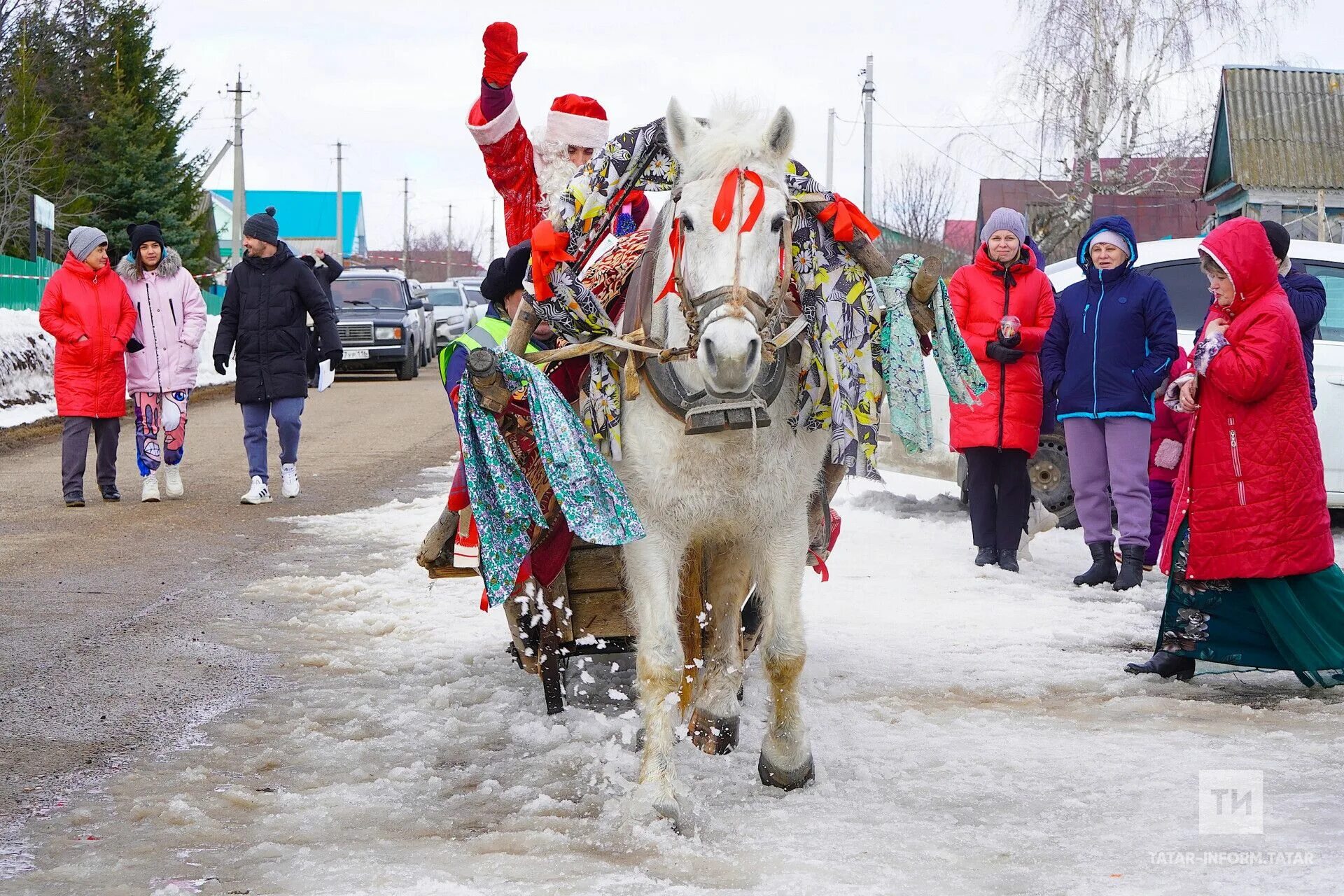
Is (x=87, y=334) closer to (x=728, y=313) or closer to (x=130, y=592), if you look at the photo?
(x=130, y=592)

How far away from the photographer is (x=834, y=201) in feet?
15.0

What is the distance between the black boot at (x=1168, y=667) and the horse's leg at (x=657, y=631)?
2513mm

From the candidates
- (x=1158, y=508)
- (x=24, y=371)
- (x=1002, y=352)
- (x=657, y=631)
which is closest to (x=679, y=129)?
(x=657, y=631)

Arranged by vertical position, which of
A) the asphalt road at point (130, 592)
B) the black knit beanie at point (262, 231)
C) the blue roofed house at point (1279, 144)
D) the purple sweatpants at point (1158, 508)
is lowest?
the asphalt road at point (130, 592)

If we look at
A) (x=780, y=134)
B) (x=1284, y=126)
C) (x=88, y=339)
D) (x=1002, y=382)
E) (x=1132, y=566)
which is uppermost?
(x=1284, y=126)

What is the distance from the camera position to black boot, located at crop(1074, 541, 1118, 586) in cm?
829

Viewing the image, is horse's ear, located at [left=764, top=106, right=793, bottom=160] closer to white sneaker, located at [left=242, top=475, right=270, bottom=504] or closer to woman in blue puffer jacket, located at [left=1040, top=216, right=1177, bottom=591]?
woman in blue puffer jacket, located at [left=1040, top=216, right=1177, bottom=591]

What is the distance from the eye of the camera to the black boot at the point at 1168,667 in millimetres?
6020

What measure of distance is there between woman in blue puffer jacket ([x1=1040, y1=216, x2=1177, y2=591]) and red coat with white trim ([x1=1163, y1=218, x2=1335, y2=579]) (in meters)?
2.12

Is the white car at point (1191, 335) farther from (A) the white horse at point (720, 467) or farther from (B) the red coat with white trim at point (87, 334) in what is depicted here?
(B) the red coat with white trim at point (87, 334)

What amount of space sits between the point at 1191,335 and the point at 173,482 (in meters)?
7.66

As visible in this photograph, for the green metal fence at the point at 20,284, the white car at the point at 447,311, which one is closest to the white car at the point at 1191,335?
the green metal fence at the point at 20,284

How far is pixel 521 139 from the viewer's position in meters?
5.43

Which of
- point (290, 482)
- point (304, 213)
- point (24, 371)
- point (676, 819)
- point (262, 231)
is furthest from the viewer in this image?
point (304, 213)
